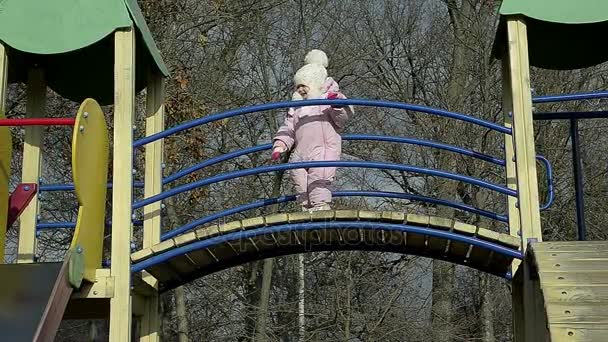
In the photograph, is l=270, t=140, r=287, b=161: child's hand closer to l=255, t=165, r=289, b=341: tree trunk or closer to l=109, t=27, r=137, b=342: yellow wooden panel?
l=109, t=27, r=137, b=342: yellow wooden panel

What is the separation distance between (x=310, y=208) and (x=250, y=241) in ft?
1.85

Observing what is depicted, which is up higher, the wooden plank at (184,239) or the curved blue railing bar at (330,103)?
the curved blue railing bar at (330,103)

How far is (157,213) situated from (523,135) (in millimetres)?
2815

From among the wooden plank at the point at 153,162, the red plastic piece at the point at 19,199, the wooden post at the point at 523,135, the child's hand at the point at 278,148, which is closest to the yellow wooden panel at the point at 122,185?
the red plastic piece at the point at 19,199

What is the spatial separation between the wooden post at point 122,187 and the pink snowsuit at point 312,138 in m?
1.51

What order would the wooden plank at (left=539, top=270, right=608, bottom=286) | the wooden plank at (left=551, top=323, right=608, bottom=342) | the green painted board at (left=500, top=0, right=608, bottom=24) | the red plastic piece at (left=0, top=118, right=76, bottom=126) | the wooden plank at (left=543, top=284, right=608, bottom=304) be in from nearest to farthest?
the wooden plank at (left=551, top=323, right=608, bottom=342)
the wooden plank at (left=543, top=284, right=608, bottom=304)
the wooden plank at (left=539, top=270, right=608, bottom=286)
the red plastic piece at (left=0, top=118, right=76, bottom=126)
the green painted board at (left=500, top=0, right=608, bottom=24)

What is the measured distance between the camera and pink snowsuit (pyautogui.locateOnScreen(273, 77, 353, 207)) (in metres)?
7.38

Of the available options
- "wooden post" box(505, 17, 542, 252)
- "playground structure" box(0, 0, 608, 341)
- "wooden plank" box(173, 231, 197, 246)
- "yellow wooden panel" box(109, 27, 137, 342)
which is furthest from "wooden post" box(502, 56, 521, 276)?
"yellow wooden panel" box(109, 27, 137, 342)

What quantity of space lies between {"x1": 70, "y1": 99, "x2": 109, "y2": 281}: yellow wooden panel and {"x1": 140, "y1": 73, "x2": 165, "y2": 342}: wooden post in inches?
43.3

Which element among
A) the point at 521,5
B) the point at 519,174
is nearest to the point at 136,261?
the point at 519,174

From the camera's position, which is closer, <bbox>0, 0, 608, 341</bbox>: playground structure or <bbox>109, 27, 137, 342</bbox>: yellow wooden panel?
<bbox>0, 0, 608, 341</bbox>: playground structure

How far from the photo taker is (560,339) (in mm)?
4262

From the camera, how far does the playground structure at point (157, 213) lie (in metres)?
5.48

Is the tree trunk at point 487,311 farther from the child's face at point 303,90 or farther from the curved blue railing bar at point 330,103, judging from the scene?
the curved blue railing bar at point 330,103
